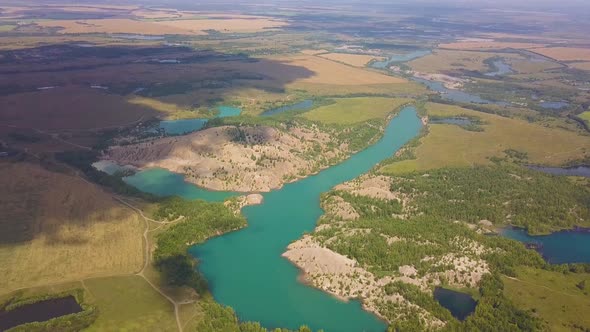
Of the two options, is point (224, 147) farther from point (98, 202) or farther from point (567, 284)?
point (567, 284)

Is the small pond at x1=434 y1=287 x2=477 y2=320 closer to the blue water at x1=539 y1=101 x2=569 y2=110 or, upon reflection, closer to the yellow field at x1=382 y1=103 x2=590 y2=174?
the yellow field at x1=382 y1=103 x2=590 y2=174

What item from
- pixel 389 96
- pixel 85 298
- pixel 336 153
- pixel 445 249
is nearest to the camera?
pixel 85 298

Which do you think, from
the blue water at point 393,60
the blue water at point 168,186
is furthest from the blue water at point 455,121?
the blue water at point 393,60

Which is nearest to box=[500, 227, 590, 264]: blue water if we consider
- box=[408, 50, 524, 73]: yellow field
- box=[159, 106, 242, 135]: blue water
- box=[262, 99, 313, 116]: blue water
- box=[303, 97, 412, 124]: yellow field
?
box=[303, 97, 412, 124]: yellow field

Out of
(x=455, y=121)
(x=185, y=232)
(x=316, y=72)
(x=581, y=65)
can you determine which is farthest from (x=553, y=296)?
(x=581, y=65)

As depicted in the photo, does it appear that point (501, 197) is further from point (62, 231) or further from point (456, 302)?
point (62, 231)

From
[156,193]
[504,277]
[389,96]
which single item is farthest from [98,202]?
[389,96]

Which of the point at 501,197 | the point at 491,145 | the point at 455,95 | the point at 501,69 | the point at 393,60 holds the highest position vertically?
the point at 393,60
